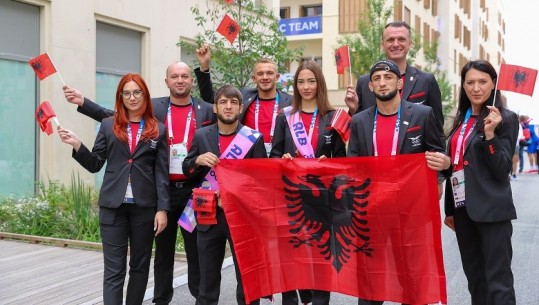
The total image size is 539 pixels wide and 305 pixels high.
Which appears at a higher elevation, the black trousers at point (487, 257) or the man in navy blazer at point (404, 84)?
the man in navy blazer at point (404, 84)

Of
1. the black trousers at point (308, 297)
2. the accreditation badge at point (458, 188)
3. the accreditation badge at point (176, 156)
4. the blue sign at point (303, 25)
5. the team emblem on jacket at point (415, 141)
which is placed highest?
the blue sign at point (303, 25)

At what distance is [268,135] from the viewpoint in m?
5.77

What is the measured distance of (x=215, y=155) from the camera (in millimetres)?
5238

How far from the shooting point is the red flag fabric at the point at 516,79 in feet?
15.0

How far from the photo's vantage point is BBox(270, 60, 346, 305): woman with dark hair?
211 inches

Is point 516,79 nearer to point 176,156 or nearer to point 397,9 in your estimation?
point 176,156

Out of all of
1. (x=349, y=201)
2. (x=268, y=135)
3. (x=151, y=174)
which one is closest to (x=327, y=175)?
(x=349, y=201)

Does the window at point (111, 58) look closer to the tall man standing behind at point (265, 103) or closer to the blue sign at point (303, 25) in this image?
the tall man standing behind at point (265, 103)

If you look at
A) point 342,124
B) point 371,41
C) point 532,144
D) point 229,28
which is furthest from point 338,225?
point 532,144

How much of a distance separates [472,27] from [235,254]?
57.6 meters

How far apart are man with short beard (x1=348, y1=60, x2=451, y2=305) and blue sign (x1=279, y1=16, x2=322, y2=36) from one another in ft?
101

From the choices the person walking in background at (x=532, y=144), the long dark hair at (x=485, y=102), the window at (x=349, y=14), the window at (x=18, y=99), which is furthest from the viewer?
the window at (x=349, y=14)

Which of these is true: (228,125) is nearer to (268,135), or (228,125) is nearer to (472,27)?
(268,135)

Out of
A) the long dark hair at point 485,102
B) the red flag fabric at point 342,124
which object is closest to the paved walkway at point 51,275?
the red flag fabric at point 342,124
